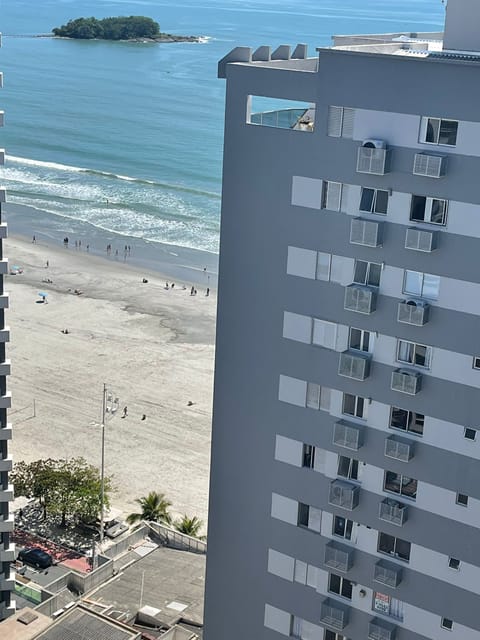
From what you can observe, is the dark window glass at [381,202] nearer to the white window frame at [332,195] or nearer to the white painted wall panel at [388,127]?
the white window frame at [332,195]

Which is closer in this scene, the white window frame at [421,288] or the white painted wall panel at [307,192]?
the white window frame at [421,288]

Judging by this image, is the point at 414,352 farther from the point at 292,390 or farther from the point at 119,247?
Result: the point at 119,247

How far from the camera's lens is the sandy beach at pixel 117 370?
6394cm

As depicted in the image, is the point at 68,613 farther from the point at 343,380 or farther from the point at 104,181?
the point at 104,181

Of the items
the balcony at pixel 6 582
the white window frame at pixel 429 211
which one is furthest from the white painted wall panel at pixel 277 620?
the balcony at pixel 6 582

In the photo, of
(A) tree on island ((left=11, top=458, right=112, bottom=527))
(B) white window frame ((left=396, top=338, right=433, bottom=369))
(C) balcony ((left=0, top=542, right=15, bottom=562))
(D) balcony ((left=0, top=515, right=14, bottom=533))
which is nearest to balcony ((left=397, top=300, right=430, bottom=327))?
(B) white window frame ((left=396, top=338, right=433, bottom=369))

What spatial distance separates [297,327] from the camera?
25.6 m

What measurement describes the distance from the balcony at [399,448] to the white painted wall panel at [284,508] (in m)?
3.54

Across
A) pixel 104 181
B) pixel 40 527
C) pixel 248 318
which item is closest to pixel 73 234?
pixel 104 181

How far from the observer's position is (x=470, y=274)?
22750mm

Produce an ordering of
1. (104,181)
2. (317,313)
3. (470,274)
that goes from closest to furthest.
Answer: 1. (470,274)
2. (317,313)
3. (104,181)

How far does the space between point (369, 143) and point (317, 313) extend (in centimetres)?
452

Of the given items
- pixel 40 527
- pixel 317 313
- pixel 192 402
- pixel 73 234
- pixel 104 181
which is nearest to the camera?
pixel 317 313

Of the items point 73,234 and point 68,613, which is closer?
point 68,613
